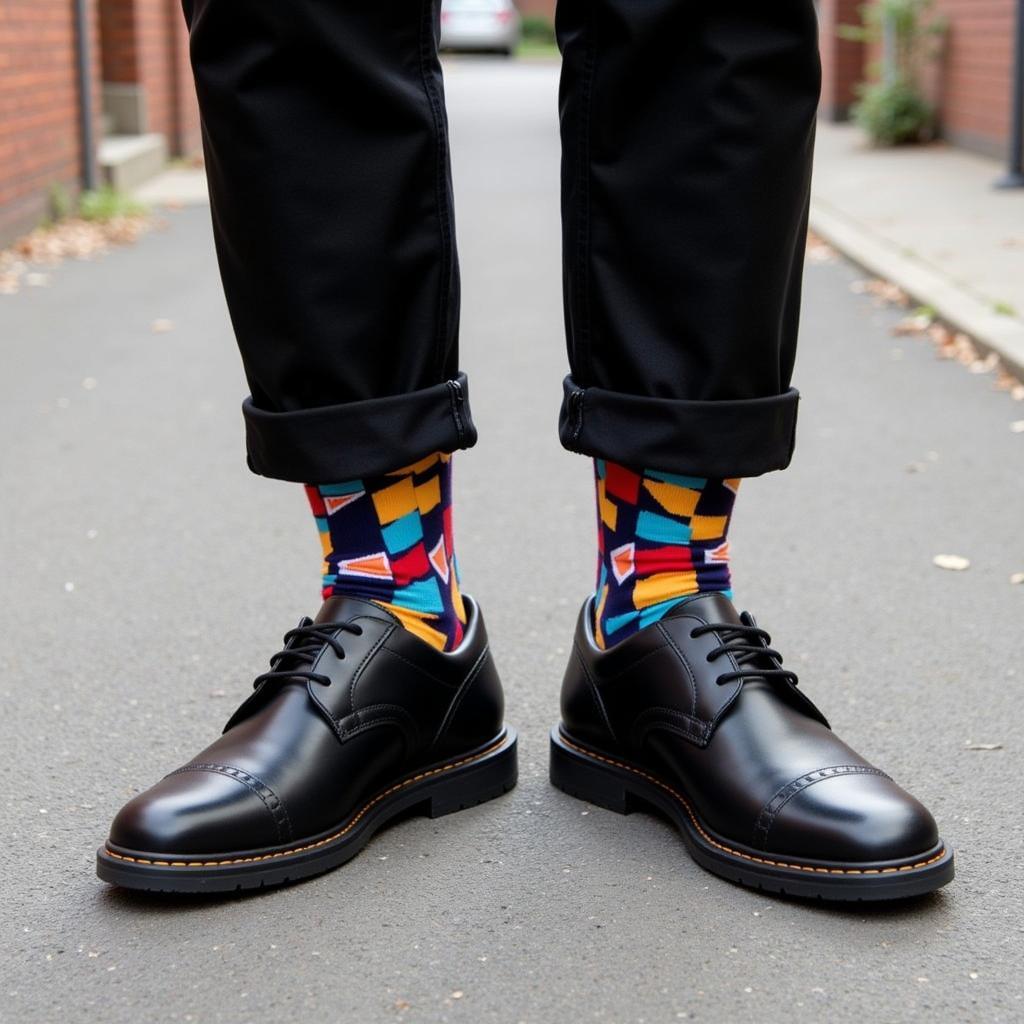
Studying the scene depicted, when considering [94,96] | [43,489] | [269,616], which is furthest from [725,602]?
[94,96]

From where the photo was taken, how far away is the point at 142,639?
228cm

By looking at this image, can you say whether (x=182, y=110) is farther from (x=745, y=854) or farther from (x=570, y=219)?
(x=745, y=854)

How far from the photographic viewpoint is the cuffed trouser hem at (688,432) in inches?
57.6

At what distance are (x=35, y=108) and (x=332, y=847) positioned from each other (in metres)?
6.56

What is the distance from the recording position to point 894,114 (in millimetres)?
A: 10602

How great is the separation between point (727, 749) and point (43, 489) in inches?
82.3

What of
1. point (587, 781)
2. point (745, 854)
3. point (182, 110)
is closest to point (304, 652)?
point (587, 781)

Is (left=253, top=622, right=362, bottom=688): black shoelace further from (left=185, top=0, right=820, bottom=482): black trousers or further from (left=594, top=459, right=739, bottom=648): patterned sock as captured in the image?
(left=594, top=459, right=739, bottom=648): patterned sock

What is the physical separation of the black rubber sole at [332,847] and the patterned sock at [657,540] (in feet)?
0.61

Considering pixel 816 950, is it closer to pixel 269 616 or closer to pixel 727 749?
pixel 727 749

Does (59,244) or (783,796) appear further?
(59,244)

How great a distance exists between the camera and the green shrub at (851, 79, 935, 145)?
1058cm

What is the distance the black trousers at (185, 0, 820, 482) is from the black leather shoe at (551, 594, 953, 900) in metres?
0.19

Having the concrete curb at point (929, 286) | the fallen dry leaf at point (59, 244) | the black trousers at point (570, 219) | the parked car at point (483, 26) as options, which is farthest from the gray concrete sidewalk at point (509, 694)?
the parked car at point (483, 26)
